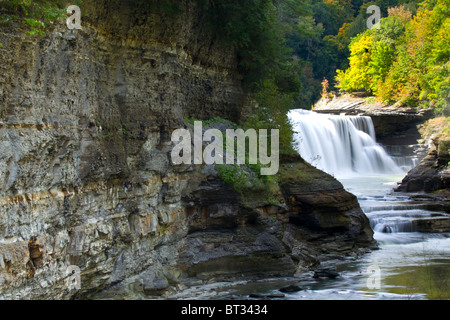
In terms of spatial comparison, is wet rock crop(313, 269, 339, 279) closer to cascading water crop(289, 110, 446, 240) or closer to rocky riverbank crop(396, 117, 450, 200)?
cascading water crop(289, 110, 446, 240)

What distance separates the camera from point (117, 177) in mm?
10820

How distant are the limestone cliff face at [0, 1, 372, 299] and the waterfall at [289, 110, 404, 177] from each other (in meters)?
13.4

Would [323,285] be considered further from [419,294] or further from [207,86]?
[207,86]

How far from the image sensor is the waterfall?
29016 millimetres

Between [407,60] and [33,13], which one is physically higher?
Result: [407,60]

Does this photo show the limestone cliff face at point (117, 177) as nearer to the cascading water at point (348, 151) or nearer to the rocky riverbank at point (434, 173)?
the rocky riverbank at point (434, 173)

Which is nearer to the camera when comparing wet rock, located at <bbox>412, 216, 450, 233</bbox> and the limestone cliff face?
the limestone cliff face

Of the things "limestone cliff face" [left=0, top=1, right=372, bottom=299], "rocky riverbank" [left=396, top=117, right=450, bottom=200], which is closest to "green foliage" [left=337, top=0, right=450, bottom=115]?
"rocky riverbank" [left=396, top=117, right=450, bottom=200]

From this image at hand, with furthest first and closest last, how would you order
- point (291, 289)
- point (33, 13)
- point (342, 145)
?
point (342, 145) < point (291, 289) < point (33, 13)

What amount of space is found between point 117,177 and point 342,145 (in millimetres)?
22555

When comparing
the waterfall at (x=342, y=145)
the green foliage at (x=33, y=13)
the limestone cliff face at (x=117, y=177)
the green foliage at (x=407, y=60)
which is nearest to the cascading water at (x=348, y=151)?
the waterfall at (x=342, y=145)

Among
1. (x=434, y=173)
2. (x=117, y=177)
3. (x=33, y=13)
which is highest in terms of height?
(x=33, y=13)

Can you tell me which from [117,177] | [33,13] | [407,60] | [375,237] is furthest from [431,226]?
[407,60]

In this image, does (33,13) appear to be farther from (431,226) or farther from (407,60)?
(407,60)
